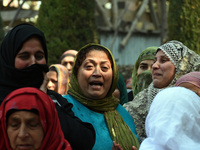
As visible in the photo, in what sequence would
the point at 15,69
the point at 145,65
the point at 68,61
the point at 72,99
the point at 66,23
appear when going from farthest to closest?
the point at 66,23, the point at 68,61, the point at 145,65, the point at 72,99, the point at 15,69

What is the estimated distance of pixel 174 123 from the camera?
2381 mm

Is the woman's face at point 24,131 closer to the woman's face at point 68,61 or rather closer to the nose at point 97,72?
the nose at point 97,72

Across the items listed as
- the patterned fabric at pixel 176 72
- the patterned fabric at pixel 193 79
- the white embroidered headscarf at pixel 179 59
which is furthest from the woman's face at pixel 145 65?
the patterned fabric at pixel 193 79

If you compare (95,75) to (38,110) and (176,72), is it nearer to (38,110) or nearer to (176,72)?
(176,72)

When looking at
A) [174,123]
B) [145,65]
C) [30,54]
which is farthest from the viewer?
[145,65]

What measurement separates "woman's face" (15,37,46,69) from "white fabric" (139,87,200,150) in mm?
1033

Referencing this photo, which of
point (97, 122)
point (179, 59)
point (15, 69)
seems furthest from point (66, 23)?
point (15, 69)

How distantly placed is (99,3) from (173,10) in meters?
6.64

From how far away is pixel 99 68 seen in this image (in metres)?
3.67

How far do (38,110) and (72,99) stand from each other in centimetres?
114

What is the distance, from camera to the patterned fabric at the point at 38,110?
98.8 inches

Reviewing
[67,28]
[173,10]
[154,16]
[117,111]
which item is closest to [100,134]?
[117,111]

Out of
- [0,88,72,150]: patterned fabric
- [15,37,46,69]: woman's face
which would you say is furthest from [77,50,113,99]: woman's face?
[0,88,72,150]: patterned fabric

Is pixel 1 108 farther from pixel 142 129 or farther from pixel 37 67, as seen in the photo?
pixel 142 129
